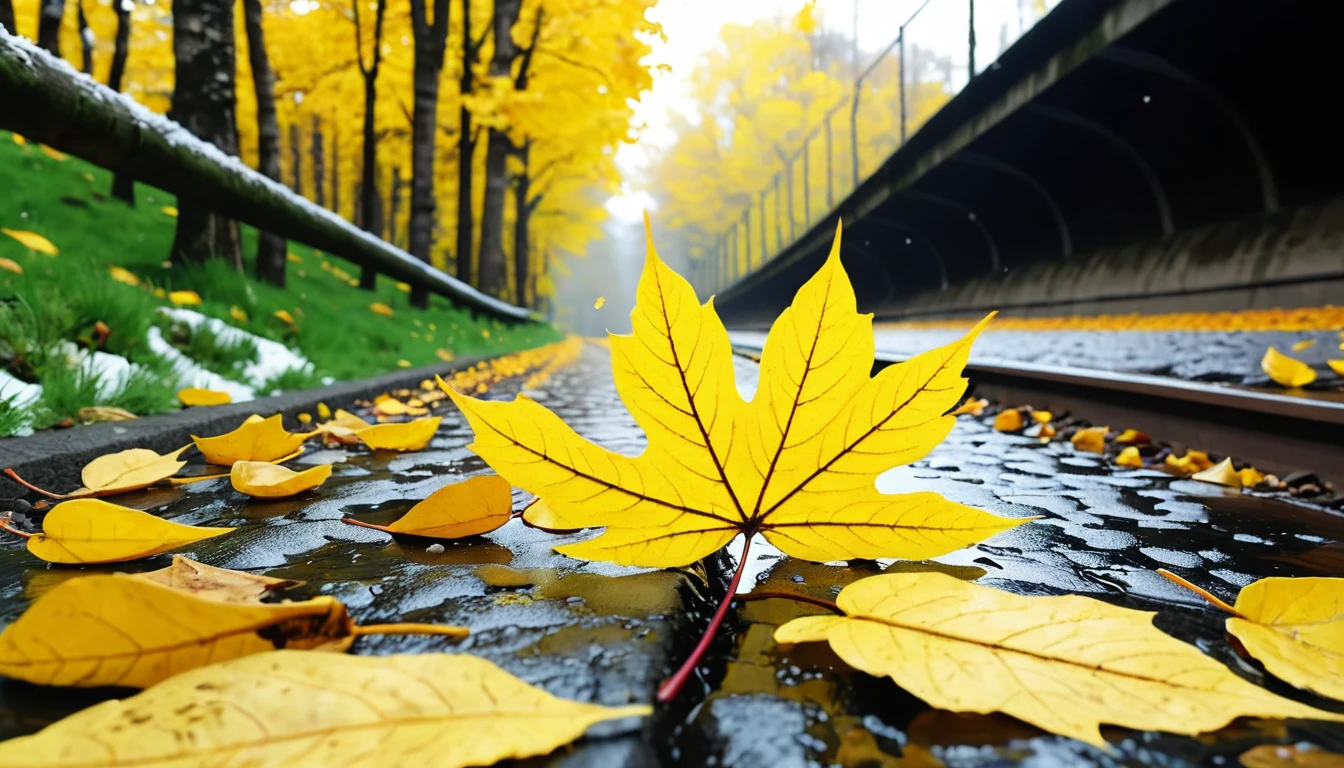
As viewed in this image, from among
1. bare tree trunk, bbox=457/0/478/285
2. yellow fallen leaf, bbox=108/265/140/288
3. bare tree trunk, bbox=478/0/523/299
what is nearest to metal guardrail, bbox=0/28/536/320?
yellow fallen leaf, bbox=108/265/140/288

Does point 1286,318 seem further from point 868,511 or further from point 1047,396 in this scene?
point 868,511

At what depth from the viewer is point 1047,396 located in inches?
125

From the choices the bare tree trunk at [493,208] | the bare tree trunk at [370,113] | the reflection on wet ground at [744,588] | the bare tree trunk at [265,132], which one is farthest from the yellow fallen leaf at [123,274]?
the bare tree trunk at [493,208]

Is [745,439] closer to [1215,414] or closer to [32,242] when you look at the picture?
[1215,414]

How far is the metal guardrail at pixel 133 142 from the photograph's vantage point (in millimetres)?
2012

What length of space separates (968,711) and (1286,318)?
594 centimetres

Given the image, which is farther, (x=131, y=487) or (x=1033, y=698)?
(x=131, y=487)

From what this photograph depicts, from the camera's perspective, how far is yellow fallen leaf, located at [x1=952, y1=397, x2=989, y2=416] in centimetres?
350

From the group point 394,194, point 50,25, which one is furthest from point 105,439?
point 394,194

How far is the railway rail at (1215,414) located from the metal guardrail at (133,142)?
88.1 inches

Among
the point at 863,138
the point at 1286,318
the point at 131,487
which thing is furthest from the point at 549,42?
the point at 131,487

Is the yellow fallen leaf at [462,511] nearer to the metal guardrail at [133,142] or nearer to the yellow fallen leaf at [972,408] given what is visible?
the metal guardrail at [133,142]

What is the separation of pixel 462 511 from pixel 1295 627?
1.02 m

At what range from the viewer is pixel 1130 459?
6.79ft
